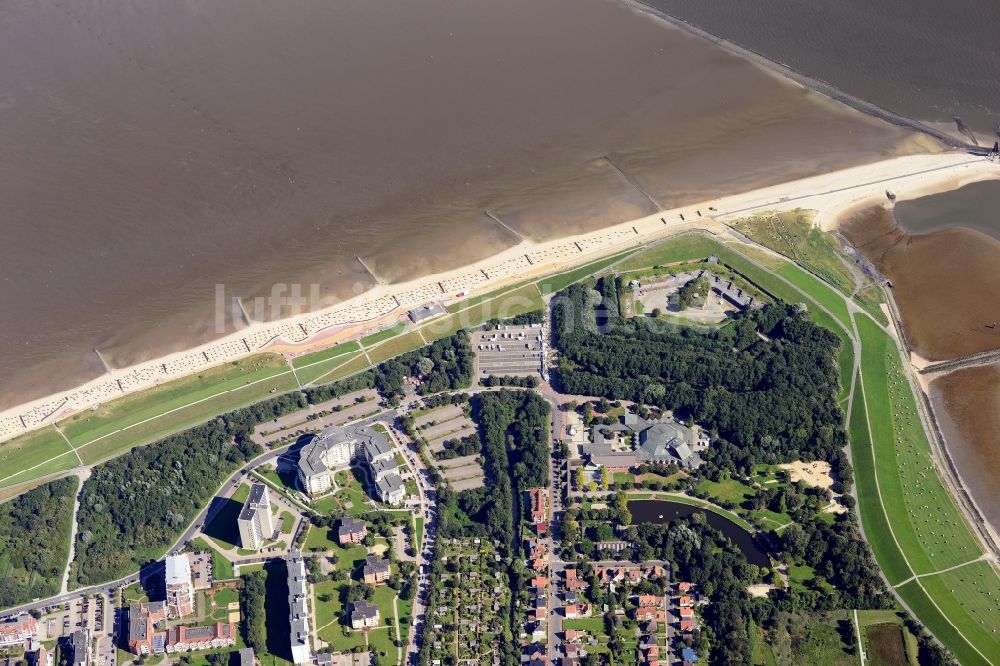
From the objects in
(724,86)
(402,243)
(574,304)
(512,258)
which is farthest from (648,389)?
(724,86)

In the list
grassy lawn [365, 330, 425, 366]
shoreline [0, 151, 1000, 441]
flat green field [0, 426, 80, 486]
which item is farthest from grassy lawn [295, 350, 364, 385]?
flat green field [0, 426, 80, 486]

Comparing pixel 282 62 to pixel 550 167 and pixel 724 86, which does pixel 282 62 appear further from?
pixel 724 86

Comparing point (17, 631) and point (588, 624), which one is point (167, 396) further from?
point (588, 624)

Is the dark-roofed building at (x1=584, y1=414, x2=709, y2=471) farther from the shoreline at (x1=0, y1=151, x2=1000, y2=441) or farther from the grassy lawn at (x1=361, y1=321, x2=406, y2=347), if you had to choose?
the grassy lawn at (x1=361, y1=321, x2=406, y2=347)

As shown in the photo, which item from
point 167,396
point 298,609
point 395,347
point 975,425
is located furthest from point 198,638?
point 975,425

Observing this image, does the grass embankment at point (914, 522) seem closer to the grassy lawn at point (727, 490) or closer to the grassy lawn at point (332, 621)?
the grassy lawn at point (727, 490)
